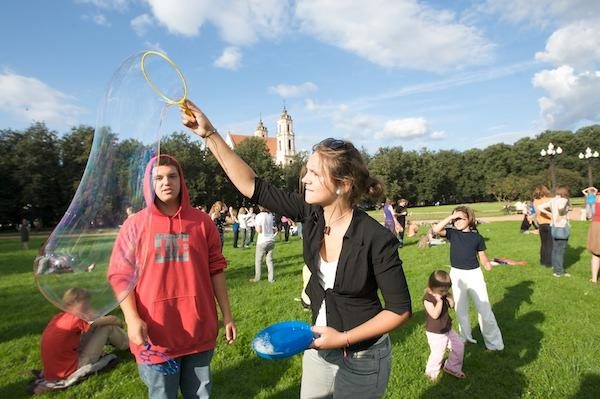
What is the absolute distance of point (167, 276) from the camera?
2.58m

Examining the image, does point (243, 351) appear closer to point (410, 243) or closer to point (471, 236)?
point (471, 236)

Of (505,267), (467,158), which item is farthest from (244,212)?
(467,158)

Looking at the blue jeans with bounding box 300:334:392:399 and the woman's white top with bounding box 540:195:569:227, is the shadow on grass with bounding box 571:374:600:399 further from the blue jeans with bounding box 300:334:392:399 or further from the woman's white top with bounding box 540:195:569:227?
the woman's white top with bounding box 540:195:569:227

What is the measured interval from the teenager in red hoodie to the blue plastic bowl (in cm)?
92

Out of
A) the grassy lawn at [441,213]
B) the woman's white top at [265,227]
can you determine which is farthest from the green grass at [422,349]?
the grassy lawn at [441,213]

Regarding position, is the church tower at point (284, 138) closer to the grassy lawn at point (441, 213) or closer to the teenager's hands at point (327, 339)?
the grassy lawn at point (441, 213)

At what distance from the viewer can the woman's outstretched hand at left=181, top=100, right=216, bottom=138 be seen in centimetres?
229

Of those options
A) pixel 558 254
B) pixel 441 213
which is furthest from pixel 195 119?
pixel 441 213

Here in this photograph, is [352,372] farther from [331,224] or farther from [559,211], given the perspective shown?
[559,211]

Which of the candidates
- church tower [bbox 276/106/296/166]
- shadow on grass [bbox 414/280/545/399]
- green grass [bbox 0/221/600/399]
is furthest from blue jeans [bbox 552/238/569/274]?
church tower [bbox 276/106/296/166]

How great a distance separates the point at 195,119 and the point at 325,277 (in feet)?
3.93

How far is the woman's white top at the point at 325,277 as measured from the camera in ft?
6.86

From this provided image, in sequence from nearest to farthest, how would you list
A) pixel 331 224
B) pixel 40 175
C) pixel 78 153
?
1. pixel 331 224
2. pixel 78 153
3. pixel 40 175

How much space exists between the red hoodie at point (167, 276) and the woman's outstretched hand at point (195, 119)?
0.37 m
